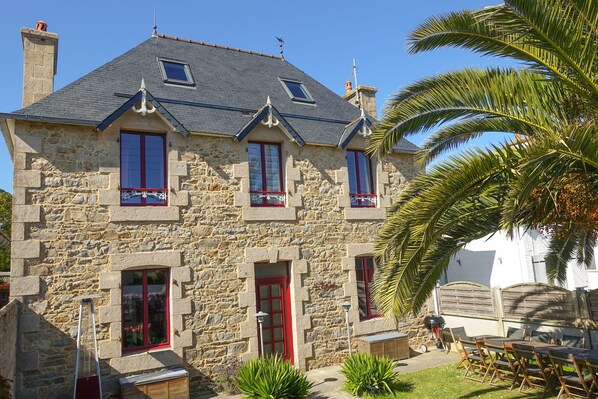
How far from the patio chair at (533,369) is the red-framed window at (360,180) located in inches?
208

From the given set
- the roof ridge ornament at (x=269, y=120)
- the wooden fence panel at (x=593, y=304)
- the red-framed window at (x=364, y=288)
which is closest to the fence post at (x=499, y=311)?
the wooden fence panel at (x=593, y=304)

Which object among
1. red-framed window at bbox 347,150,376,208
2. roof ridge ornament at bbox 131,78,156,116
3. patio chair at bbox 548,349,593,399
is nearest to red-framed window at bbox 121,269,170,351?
roof ridge ornament at bbox 131,78,156,116

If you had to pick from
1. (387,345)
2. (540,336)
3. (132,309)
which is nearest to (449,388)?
(387,345)

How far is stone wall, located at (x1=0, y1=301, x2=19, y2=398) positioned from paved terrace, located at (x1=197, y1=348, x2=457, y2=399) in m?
3.41

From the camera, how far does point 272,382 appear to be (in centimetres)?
739

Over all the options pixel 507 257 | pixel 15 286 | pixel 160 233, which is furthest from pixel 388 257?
pixel 507 257

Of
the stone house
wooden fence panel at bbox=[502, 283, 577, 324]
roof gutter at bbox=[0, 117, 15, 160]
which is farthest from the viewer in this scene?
wooden fence panel at bbox=[502, 283, 577, 324]

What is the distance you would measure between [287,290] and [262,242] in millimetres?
1411

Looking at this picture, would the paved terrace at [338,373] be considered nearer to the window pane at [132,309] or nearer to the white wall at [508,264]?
the window pane at [132,309]

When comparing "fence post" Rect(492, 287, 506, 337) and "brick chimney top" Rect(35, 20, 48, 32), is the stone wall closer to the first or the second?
"brick chimney top" Rect(35, 20, 48, 32)

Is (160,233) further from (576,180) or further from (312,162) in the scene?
(576,180)

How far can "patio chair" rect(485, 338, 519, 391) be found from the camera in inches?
314

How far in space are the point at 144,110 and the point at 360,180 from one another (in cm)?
603

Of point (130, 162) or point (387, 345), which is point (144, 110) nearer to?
point (130, 162)
